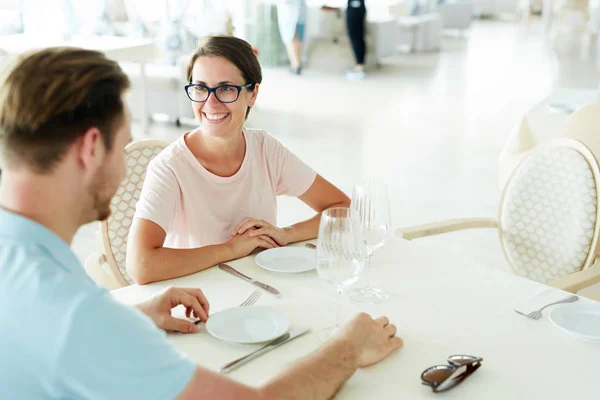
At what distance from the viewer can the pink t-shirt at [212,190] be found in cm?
193

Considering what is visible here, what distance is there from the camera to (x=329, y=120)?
6.75 m

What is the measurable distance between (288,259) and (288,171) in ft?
1.45

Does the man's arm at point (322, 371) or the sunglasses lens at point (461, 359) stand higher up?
the man's arm at point (322, 371)

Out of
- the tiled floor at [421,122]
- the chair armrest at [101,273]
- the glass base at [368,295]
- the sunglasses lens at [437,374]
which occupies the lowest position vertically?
the tiled floor at [421,122]

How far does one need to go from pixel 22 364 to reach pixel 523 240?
1893mm

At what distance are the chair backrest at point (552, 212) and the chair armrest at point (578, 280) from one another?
0.88 feet

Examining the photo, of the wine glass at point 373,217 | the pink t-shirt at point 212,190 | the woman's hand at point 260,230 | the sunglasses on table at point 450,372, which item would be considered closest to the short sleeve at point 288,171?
the pink t-shirt at point 212,190

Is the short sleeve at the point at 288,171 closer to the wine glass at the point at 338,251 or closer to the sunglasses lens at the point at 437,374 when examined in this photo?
the wine glass at the point at 338,251

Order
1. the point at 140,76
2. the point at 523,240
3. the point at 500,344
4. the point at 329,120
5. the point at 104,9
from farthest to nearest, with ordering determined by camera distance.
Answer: the point at 104,9 → the point at 329,120 → the point at 140,76 → the point at 523,240 → the point at 500,344

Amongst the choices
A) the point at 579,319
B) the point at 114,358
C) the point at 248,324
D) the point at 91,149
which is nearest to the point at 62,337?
the point at 114,358

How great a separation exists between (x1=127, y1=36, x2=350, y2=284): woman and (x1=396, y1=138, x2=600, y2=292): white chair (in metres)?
0.47

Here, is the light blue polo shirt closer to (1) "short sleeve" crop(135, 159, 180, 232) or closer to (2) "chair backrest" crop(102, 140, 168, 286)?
(1) "short sleeve" crop(135, 159, 180, 232)

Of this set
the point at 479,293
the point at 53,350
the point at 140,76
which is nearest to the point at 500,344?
the point at 479,293

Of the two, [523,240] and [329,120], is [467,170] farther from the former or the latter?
[523,240]
